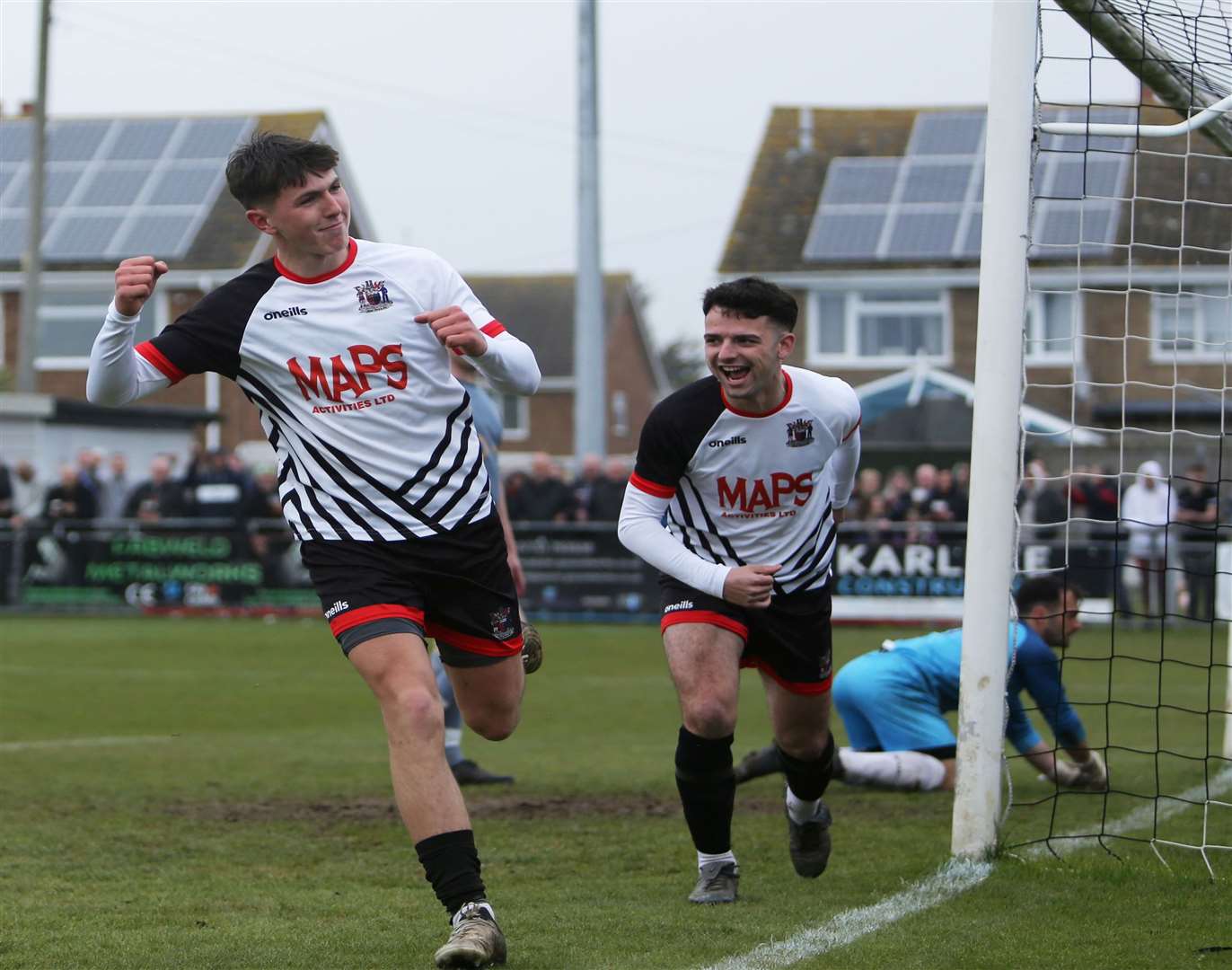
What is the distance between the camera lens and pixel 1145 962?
486 cm

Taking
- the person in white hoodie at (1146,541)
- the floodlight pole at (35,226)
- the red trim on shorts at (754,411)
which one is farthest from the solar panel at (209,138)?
the red trim on shorts at (754,411)

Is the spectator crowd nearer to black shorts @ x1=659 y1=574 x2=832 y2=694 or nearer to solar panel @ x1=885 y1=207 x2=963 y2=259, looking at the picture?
black shorts @ x1=659 y1=574 x2=832 y2=694

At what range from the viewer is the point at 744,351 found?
5805 mm

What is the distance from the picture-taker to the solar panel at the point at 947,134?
38.1m

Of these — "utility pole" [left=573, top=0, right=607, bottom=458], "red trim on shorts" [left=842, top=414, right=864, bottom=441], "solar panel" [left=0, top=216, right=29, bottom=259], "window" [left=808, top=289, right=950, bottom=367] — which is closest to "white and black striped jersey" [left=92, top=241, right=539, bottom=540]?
"red trim on shorts" [left=842, top=414, right=864, bottom=441]

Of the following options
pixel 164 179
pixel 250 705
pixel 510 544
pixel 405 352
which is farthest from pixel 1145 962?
pixel 164 179

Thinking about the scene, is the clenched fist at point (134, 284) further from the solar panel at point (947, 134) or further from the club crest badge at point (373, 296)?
the solar panel at point (947, 134)

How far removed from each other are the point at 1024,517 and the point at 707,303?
1539 centimetres

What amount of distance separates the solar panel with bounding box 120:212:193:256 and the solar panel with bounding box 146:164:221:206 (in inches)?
18.0

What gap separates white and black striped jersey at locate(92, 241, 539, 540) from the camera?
515cm

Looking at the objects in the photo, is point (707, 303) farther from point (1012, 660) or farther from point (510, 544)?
point (510, 544)

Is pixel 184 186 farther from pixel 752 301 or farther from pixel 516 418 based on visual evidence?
pixel 752 301

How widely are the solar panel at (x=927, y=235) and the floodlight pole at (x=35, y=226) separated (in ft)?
55.7

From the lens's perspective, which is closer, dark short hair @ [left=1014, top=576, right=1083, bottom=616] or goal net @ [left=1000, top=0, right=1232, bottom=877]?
goal net @ [left=1000, top=0, right=1232, bottom=877]
